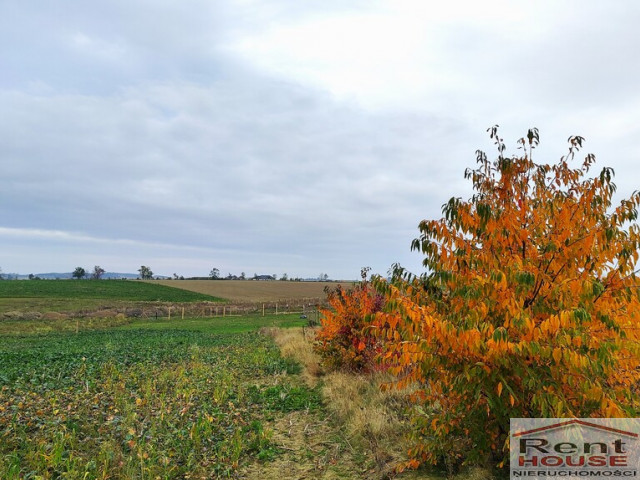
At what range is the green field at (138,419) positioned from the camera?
5773 mm

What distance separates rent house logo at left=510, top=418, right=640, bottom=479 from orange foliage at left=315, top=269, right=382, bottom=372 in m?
6.85

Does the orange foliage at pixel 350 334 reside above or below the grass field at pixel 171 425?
above

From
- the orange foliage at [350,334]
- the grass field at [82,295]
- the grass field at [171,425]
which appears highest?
the orange foliage at [350,334]

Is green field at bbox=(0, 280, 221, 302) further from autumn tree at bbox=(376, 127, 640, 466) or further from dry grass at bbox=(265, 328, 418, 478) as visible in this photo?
autumn tree at bbox=(376, 127, 640, 466)

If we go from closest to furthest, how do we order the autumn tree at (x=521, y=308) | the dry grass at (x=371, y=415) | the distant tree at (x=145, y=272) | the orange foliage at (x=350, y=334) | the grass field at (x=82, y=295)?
the autumn tree at (x=521, y=308) < the dry grass at (x=371, y=415) < the orange foliage at (x=350, y=334) < the grass field at (x=82, y=295) < the distant tree at (x=145, y=272)

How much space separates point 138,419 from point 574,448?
738 cm

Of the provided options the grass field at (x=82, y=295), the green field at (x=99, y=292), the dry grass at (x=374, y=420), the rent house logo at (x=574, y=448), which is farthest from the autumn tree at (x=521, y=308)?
the green field at (x=99, y=292)

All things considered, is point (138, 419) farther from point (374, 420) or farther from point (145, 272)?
point (145, 272)

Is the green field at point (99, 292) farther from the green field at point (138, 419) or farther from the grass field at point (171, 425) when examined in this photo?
the green field at point (138, 419)

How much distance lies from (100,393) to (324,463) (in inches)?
252

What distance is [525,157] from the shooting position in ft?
16.7

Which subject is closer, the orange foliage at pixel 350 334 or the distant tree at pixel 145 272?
the orange foliage at pixel 350 334

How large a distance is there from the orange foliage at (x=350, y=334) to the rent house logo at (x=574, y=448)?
6849 millimetres

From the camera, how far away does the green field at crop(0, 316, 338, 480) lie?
577 cm
